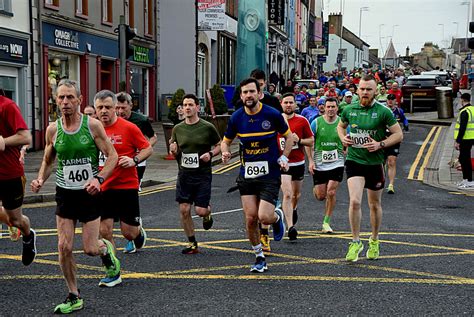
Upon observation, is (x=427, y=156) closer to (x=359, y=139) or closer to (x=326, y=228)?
(x=326, y=228)

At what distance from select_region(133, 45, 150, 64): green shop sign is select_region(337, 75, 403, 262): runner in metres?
22.6

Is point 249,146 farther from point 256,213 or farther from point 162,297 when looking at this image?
point 162,297

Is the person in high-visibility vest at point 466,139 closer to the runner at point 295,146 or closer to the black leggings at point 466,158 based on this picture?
the black leggings at point 466,158

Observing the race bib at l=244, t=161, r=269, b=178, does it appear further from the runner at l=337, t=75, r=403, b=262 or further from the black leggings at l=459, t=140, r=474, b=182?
the black leggings at l=459, t=140, r=474, b=182

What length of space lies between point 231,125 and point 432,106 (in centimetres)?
3304

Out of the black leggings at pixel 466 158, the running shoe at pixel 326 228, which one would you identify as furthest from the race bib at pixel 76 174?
the black leggings at pixel 466 158

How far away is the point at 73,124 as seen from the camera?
5.78 m

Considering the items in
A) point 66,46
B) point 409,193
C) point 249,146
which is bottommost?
point 409,193

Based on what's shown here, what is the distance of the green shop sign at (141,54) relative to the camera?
29.6 metres

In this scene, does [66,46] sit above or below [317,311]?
above

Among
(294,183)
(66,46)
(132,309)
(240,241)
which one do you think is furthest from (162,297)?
(66,46)

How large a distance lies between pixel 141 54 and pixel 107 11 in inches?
151

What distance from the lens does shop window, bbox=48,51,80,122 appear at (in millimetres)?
22422

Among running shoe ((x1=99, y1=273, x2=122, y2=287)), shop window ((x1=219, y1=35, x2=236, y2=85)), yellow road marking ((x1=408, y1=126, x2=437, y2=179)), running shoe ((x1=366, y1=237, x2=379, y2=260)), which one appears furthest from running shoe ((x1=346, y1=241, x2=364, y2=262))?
shop window ((x1=219, y1=35, x2=236, y2=85))
